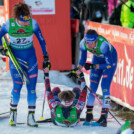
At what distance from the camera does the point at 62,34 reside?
37.8 feet

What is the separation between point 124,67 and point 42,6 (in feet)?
11.7

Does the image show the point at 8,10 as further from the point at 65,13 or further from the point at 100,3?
the point at 100,3

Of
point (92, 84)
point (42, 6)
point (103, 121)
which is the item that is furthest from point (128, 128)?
point (42, 6)

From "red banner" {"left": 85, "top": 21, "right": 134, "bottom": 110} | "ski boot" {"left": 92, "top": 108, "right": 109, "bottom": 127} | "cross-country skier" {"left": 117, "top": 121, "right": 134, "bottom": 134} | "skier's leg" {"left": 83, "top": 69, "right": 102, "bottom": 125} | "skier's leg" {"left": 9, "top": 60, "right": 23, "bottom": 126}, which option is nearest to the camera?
"cross-country skier" {"left": 117, "top": 121, "right": 134, "bottom": 134}

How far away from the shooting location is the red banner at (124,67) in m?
8.42

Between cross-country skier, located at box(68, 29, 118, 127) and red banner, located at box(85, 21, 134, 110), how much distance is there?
4.52ft

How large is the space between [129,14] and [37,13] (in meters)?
2.48

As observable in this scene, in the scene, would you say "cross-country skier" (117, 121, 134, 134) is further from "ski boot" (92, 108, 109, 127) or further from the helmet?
the helmet

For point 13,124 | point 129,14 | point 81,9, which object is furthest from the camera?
point 81,9

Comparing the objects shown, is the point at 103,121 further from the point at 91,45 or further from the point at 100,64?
the point at 91,45

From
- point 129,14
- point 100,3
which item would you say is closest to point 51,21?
point 129,14

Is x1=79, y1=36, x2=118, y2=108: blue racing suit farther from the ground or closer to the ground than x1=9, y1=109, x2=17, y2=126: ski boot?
farther from the ground

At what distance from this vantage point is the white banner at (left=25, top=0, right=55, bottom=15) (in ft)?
36.9

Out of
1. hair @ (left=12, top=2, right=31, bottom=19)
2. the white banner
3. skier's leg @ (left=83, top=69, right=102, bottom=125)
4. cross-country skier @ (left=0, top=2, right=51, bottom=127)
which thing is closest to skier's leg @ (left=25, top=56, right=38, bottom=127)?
cross-country skier @ (left=0, top=2, right=51, bottom=127)
